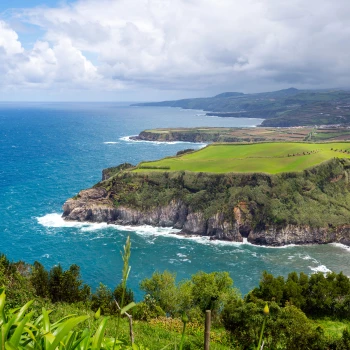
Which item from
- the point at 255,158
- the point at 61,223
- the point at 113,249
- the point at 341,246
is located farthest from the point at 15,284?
the point at 255,158

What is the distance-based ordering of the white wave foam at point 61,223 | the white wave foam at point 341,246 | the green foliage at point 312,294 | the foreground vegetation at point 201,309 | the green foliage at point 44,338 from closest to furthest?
the green foliage at point 44,338 → the foreground vegetation at point 201,309 → the green foliage at point 312,294 → the white wave foam at point 341,246 → the white wave foam at point 61,223

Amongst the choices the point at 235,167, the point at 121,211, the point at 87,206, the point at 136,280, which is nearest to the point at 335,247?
the point at 235,167

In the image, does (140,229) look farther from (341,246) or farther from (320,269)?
(341,246)

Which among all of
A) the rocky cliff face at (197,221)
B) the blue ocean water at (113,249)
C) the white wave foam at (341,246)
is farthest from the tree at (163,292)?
the white wave foam at (341,246)

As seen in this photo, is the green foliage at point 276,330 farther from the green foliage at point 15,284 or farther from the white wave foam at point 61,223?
the white wave foam at point 61,223

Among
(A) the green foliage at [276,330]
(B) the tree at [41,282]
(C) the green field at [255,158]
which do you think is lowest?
(B) the tree at [41,282]

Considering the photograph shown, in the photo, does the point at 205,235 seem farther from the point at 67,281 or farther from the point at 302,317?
the point at 302,317

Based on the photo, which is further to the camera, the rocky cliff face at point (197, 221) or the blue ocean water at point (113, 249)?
the rocky cliff face at point (197, 221)

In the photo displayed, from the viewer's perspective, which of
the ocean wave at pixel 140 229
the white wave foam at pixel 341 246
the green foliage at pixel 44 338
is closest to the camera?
the green foliage at pixel 44 338
